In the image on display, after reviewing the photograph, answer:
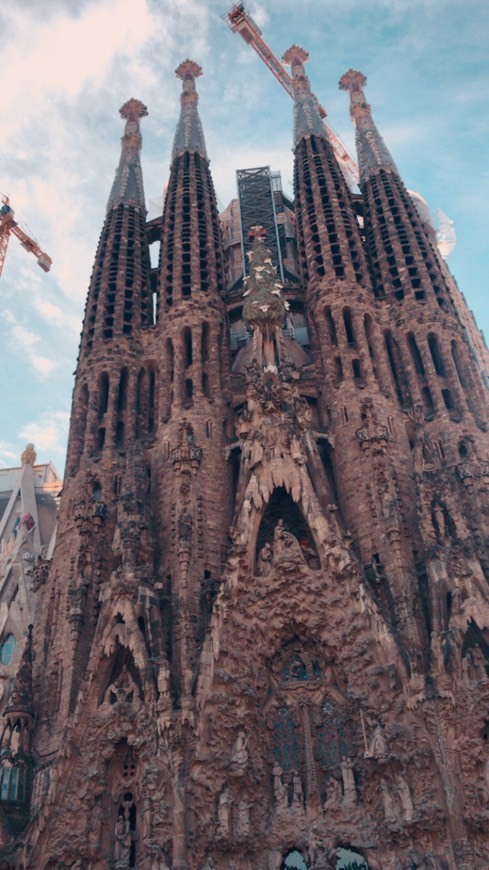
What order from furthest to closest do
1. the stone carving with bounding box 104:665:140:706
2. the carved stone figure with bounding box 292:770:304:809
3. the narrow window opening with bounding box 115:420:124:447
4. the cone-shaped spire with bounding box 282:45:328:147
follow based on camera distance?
the cone-shaped spire with bounding box 282:45:328:147 < the narrow window opening with bounding box 115:420:124:447 < the stone carving with bounding box 104:665:140:706 < the carved stone figure with bounding box 292:770:304:809

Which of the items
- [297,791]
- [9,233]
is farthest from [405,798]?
[9,233]

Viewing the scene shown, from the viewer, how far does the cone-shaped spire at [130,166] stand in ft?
110

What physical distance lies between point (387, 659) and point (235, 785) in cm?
444

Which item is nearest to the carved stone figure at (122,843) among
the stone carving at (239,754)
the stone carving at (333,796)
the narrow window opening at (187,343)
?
the stone carving at (239,754)

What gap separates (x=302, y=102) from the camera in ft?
123

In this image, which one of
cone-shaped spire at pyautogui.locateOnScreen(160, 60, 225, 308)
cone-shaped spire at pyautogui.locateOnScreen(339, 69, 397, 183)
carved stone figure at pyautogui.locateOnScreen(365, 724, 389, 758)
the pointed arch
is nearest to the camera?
carved stone figure at pyautogui.locateOnScreen(365, 724, 389, 758)

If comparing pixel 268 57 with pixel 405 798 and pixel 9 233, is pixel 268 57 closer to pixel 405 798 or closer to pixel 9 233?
pixel 9 233

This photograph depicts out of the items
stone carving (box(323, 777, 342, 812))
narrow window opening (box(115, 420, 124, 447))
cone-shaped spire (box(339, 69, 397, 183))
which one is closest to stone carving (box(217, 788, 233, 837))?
stone carving (box(323, 777, 342, 812))

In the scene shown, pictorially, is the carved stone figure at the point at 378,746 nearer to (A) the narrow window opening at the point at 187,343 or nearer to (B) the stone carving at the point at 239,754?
(B) the stone carving at the point at 239,754

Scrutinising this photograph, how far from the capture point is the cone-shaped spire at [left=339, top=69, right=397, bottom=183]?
33.5m

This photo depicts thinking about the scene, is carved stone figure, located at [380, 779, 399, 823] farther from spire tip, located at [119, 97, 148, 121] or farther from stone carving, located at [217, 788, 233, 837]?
spire tip, located at [119, 97, 148, 121]

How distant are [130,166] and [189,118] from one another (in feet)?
14.4

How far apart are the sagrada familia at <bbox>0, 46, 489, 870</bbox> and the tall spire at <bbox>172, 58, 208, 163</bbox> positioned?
32.9ft

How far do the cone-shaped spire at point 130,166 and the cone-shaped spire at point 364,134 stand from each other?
9.89 metres
